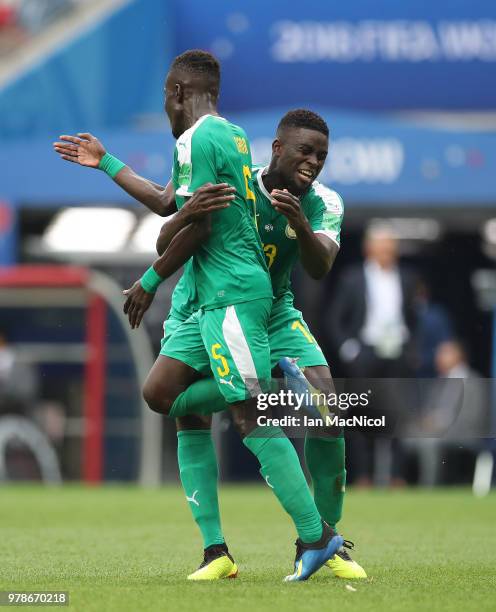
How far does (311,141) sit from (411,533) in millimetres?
3518

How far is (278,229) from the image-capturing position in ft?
20.3

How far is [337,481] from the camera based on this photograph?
6.22 m

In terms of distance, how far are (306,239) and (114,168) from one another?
97 centimetres

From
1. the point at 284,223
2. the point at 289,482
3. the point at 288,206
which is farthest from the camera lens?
the point at 284,223

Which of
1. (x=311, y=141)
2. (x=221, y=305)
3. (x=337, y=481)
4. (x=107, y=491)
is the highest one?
(x=311, y=141)

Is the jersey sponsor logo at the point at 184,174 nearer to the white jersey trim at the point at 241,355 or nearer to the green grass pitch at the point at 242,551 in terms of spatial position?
the white jersey trim at the point at 241,355

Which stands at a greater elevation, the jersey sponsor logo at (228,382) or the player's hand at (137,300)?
the player's hand at (137,300)

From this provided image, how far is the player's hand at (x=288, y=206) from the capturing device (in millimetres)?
5621

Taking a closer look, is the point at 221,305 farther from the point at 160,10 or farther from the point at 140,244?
the point at 160,10

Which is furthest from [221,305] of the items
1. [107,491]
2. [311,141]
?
[107,491]

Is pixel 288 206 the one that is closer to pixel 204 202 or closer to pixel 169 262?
pixel 204 202

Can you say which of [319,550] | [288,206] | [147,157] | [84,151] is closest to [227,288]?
[288,206]

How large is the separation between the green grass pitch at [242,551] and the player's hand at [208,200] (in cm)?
144

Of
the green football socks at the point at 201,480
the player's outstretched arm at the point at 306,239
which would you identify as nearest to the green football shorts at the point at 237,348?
the player's outstretched arm at the point at 306,239
